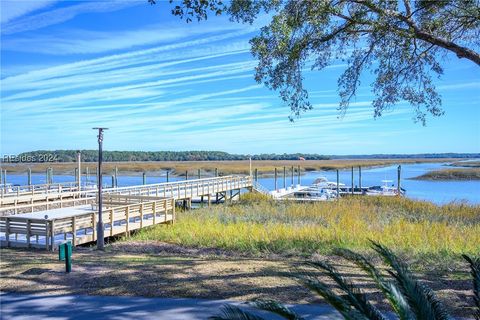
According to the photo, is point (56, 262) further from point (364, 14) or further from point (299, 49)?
point (364, 14)

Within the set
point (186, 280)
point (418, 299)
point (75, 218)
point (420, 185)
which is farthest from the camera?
point (420, 185)

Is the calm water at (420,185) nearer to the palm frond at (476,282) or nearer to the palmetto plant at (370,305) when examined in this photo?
the palm frond at (476,282)

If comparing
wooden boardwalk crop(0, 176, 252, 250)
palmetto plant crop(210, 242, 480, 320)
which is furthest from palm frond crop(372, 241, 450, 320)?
wooden boardwalk crop(0, 176, 252, 250)

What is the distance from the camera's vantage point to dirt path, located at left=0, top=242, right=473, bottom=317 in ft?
24.9

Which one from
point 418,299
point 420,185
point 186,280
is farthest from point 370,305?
point 420,185

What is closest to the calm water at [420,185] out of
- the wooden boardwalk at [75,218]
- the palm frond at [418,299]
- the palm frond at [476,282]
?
the wooden boardwalk at [75,218]

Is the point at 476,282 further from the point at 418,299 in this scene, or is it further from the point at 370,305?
the point at 370,305

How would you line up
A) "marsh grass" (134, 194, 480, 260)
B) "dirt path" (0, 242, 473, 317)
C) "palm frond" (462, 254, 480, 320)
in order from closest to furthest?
"palm frond" (462, 254, 480, 320) < "dirt path" (0, 242, 473, 317) < "marsh grass" (134, 194, 480, 260)

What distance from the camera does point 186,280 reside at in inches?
332

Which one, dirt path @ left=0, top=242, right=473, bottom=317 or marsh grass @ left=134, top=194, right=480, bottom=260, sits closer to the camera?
dirt path @ left=0, top=242, right=473, bottom=317

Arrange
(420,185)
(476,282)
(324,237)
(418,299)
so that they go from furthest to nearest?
(420,185) → (324,237) → (476,282) → (418,299)

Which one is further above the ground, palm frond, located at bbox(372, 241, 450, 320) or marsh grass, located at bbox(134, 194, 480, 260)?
palm frond, located at bbox(372, 241, 450, 320)

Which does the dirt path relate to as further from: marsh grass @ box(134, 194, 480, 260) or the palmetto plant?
marsh grass @ box(134, 194, 480, 260)

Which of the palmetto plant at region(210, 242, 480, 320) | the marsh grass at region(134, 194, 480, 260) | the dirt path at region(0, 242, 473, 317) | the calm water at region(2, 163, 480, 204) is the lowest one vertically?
the calm water at region(2, 163, 480, 204)
